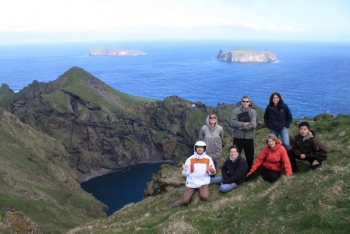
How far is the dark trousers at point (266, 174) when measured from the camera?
21.6 meters

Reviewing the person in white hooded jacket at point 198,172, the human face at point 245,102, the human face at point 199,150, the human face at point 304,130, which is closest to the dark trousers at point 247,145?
the human face at point 245,102

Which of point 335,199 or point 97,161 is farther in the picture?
point 97,161

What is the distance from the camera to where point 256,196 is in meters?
19.7

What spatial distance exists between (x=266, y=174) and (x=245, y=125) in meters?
3.66

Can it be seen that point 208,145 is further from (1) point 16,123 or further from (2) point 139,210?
(1) point 16,123

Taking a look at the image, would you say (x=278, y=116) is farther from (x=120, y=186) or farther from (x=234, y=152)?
(x=120, y=186)

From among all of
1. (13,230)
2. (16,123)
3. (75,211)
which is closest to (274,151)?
(13,230)

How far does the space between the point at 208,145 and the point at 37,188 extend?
4523 inches

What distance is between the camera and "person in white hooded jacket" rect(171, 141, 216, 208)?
21.5 meters

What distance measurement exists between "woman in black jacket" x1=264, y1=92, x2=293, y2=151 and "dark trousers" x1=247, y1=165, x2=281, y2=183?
7.71 ft

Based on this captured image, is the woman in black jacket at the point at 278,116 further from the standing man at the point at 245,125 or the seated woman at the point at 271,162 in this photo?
the seated woman at the point at 271,162

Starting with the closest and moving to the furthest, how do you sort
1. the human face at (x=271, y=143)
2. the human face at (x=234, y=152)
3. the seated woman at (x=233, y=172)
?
the human face at (x=271, y=143) → the human face at (x=234, y=152) → the seated woman at (x=233, y=172)

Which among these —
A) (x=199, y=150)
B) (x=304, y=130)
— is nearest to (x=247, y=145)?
(x=304, y=130)

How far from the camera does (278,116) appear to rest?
2334 centimetres
